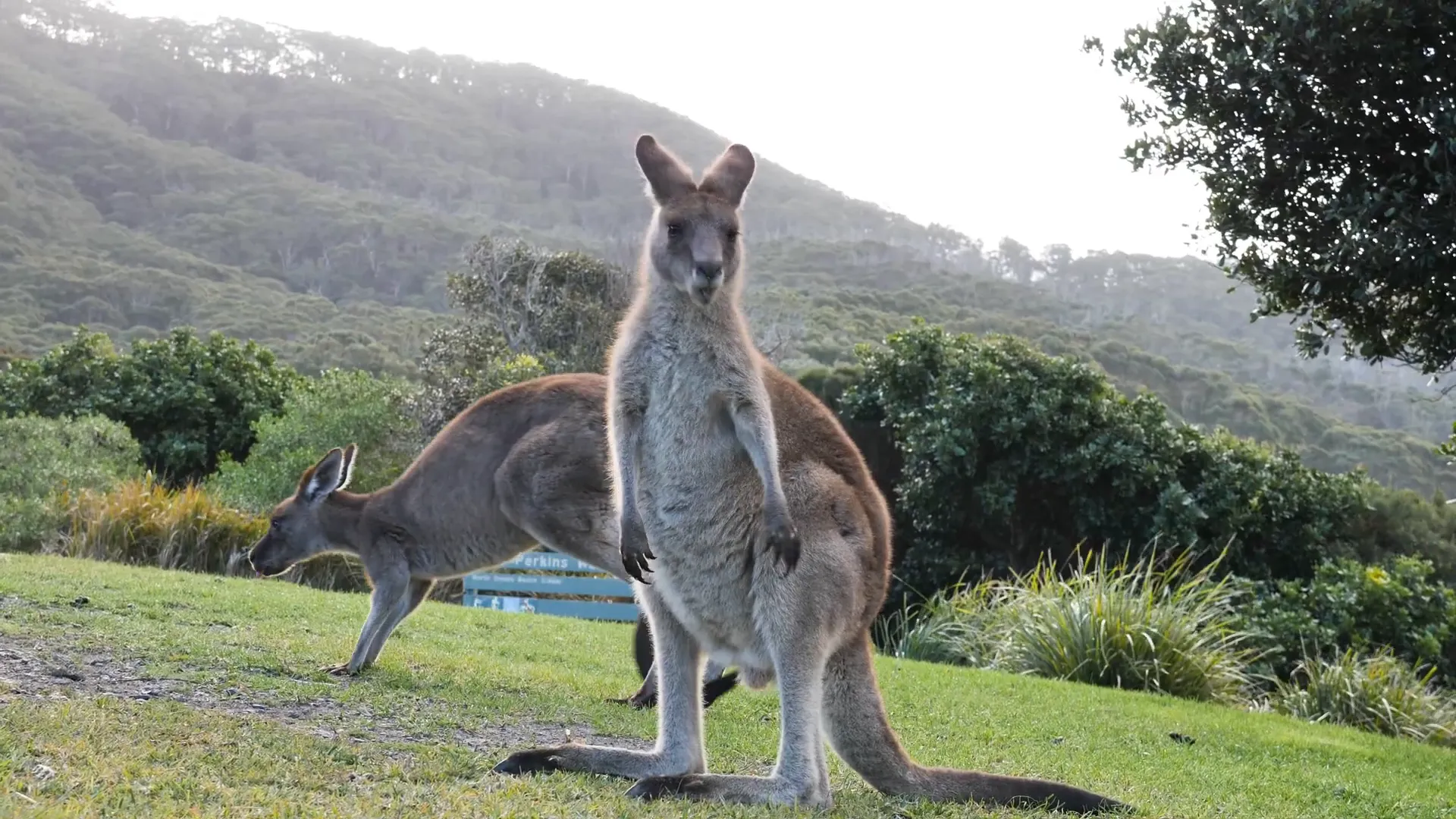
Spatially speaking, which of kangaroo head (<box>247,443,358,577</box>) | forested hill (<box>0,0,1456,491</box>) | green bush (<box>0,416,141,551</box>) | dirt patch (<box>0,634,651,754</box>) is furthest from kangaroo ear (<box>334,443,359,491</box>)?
forested hill (<box>0,0,1456,491</box>)

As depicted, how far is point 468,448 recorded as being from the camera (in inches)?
320

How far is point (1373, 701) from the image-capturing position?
11336 mm

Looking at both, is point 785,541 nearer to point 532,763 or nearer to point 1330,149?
point 532,763

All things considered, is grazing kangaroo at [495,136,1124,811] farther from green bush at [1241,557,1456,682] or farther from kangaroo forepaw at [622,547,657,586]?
green bush at [1241,557,1456,682]

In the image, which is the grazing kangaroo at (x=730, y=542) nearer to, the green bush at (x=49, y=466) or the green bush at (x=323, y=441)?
the green bush at (x=49, y=466)

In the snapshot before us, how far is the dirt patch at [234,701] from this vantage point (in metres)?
5.19

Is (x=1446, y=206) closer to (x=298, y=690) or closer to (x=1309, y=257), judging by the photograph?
(x=1309, y=257)

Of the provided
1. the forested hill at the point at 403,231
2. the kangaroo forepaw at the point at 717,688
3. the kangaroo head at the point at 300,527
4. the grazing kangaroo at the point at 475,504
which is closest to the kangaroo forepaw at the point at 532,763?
the kangaroo forepaw at the point at 717,688

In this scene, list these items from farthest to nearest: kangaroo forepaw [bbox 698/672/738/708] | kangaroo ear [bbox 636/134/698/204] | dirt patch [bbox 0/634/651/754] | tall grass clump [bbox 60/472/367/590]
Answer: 1. tall grass clump [bbox 60/472/367/590]
2. kangaroo forepaw [bbox 698/672/738/708]
3. dirt patch [bbox 0/634/651/754]
4. kangaroo ear [bbox 636/134/698/204]

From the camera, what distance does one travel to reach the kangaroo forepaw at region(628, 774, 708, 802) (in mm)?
4250

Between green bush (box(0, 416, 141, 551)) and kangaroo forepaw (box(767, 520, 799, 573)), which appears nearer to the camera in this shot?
kangaroo forepaw (box(767, 520, 799, 573))

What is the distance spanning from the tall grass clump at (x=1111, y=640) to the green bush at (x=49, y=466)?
9963mm

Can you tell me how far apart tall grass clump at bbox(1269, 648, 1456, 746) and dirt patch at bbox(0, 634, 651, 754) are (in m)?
8.13

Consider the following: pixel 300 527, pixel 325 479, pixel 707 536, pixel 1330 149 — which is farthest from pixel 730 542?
pixel 1330 149
